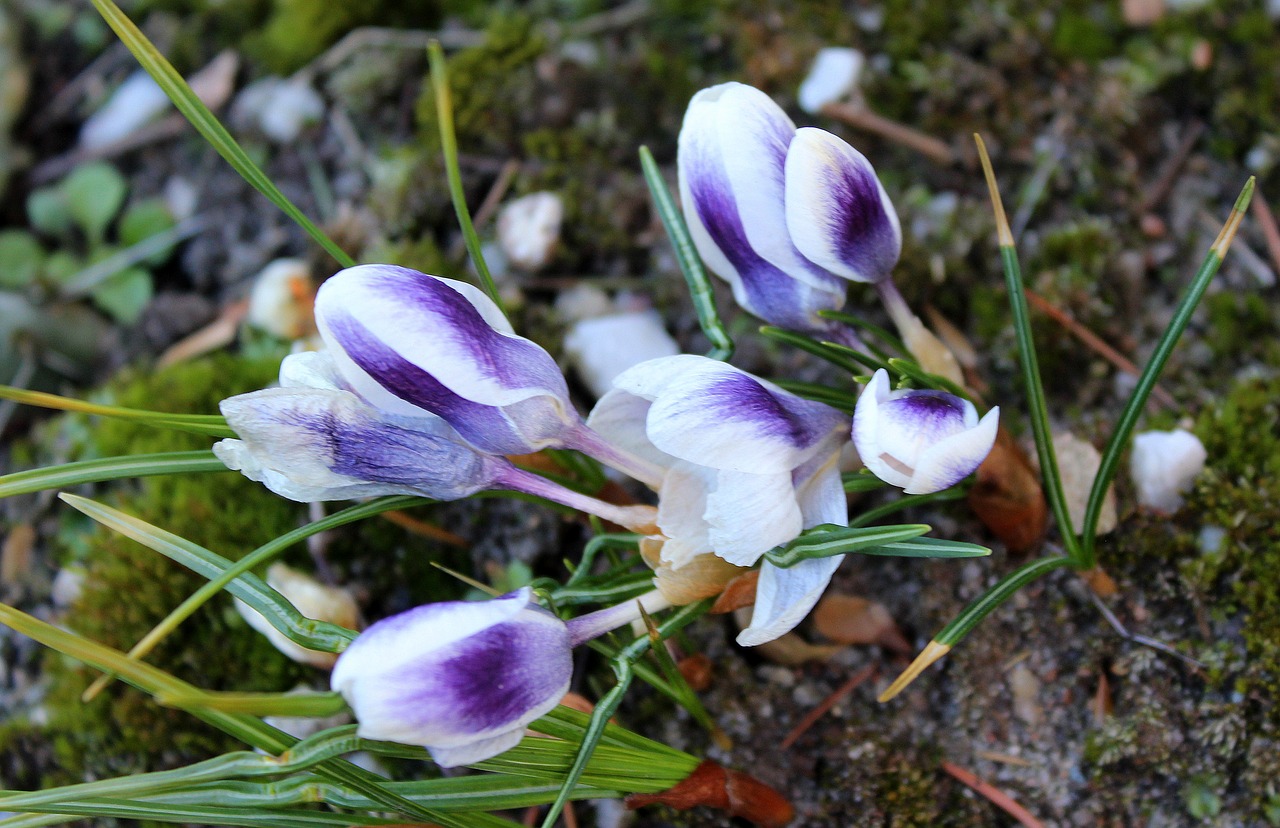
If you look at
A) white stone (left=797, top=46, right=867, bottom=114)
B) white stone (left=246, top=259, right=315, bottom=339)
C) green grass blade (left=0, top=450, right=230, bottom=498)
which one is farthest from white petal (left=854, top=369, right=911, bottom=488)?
white stone (left=246, top=259, right=315, bottom=339)

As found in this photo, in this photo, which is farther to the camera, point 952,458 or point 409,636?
point 952,458

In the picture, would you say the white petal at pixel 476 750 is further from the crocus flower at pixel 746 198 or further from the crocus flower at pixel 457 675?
the crocus flower at pixel 746 198

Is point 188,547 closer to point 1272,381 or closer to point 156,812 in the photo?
point 156,812

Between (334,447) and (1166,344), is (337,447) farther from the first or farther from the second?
(1166,344)

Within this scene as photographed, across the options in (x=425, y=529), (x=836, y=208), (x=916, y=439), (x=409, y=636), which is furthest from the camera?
(x=425, y=529)

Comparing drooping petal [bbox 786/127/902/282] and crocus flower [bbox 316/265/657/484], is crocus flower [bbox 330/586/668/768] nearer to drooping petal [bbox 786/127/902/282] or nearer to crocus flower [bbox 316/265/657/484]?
crocus flower [bbox 316/265/657/484]

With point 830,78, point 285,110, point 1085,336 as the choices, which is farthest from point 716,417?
point 285,110

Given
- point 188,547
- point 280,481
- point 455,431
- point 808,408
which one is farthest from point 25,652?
point 808,408
